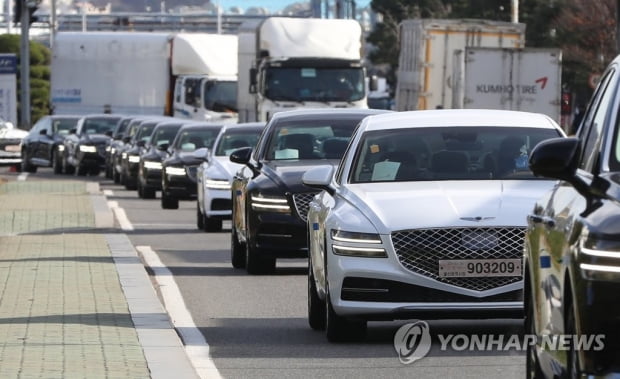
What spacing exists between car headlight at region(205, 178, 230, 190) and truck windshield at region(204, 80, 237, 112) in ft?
90.6

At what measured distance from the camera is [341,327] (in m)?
12.4

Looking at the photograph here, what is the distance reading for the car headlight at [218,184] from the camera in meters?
26.7

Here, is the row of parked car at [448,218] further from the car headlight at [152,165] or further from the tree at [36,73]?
the tree at [36,73]

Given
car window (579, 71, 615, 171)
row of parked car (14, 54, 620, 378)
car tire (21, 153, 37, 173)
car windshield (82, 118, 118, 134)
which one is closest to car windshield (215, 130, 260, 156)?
row of parked car (14, 54, 620, 378)

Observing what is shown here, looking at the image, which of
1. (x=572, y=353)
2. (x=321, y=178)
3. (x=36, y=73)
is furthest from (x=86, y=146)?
(x=36, y=73)

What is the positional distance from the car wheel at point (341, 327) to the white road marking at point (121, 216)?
52.9 ft

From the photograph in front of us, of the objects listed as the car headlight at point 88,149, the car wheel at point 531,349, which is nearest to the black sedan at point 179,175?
the car headlight at point 88,149

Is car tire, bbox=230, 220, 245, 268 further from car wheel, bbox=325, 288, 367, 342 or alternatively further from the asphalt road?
car wheel, bbox=325, 288, 367, 342

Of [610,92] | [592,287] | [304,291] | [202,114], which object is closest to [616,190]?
[592,287]

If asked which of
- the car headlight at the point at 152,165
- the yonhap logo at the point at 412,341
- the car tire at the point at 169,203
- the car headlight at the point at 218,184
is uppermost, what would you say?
the yonhap logo at the point at 412,341

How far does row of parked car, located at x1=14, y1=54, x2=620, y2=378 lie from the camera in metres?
7.09

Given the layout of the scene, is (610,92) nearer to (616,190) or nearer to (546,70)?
(616,190)

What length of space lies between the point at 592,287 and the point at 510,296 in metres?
5.34

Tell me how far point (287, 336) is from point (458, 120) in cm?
209
